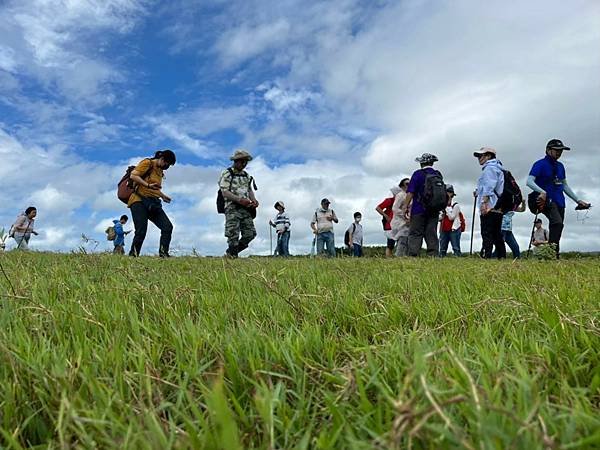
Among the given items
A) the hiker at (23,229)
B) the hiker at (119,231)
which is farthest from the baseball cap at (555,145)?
the hiker at (119,231)

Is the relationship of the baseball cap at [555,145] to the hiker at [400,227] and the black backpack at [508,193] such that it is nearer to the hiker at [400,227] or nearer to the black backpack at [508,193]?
the black backpack at [508,193]

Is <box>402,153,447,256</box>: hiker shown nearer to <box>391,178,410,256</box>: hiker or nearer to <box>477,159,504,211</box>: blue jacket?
<box>477,159,504,211</box>: blue jacket

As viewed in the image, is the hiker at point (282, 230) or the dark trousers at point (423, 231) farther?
the hiker at point (282, 230)

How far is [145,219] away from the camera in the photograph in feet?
29.5

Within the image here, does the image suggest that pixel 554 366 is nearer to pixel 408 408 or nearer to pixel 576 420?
pixel 576 420

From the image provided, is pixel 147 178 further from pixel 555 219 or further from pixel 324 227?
pixel 324 227

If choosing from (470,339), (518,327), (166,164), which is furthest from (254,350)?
(166,164)

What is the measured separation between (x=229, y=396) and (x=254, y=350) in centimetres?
25

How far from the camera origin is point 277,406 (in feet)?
3.83

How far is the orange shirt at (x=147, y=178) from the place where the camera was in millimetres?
8790

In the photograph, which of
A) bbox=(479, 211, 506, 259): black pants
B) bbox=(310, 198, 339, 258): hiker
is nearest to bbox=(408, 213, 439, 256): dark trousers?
bbox=(479, 211, 506, 259): black pants

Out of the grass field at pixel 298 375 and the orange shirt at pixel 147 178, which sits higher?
the orange shirt at pixel 147 178

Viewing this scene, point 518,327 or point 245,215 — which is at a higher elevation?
point 245,215

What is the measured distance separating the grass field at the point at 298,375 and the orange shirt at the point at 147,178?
632cm
